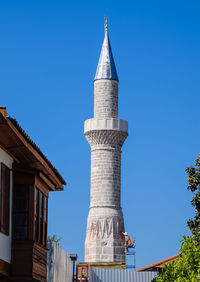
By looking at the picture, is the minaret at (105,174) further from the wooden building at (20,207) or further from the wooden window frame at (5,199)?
the wooden window frame at (5,199)

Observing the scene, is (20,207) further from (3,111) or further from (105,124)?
(105,124)

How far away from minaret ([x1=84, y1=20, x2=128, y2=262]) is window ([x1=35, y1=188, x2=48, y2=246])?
3991 centimetres

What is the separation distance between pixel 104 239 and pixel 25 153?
43493 mm

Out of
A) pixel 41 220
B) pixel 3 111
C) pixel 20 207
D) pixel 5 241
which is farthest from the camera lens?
pixel 41 220

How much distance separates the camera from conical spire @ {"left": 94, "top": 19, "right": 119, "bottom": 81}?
63312 mm

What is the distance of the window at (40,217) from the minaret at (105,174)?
39.9m

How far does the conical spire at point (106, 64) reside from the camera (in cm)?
6331

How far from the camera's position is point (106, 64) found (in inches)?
2532

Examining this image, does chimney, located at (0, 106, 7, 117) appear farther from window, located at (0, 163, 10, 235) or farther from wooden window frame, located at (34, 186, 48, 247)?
wooden window frame, located at (34, 186, 48, 247)

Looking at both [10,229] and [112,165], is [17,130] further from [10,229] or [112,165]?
[112,165]

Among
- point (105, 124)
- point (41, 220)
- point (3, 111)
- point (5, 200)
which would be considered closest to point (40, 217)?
point (41, 220)

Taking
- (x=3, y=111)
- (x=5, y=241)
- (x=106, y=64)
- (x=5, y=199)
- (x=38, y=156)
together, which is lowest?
(x=5, y=241)

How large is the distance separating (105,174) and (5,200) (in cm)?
4269

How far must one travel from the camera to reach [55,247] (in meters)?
22.7
